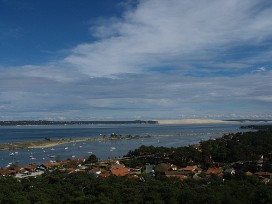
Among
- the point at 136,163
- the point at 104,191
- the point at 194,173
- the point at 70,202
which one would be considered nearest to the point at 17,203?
the point at 70,202

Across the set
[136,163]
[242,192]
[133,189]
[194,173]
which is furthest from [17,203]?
Result: [136,163]

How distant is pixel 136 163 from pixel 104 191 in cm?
2192

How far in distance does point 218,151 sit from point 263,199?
27239mm

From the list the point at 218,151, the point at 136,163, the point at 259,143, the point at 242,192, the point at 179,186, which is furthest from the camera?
the point at 259,143

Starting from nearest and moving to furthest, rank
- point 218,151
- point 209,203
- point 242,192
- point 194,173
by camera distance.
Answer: point 209,203 → point 242,192 → point 194,173 → point 218,151

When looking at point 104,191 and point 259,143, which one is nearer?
point 104,191

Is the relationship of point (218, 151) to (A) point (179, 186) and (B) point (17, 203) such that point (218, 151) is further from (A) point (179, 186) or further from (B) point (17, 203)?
(B) point (17, 203)

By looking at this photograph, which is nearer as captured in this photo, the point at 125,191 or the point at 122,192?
the point at 125,191

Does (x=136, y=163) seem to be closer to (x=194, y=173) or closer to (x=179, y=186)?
(x=194, y=173)

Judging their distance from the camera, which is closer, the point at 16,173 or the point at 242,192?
the point at 242,192

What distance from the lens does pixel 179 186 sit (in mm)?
24781

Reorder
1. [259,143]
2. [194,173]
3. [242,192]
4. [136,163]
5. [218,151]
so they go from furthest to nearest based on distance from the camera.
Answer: [259,143] < [218,151] < [136,163] < [194,173] < [242,192]

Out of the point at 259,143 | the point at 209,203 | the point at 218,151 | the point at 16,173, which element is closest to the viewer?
the point at 209,203

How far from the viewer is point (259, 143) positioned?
55.8 metres
